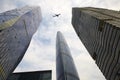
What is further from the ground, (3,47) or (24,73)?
(3,47)

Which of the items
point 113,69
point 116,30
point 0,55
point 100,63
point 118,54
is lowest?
point 0,55

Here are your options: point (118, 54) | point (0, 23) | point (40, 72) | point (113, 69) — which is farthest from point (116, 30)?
point (0, 23)

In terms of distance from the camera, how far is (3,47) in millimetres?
66688

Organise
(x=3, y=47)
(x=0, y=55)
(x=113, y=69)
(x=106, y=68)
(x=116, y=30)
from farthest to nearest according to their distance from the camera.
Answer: (x=3, y=47), (x=0, y=55), (x=106, y=68), (x=113, y=69), (x=116, y=30)

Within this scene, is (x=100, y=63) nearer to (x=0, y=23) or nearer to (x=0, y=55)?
(x=0, y=55)

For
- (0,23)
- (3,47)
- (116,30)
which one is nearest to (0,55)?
(3,47)

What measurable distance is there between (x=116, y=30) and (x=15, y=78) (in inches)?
1898

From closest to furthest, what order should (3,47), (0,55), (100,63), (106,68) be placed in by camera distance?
(106,68), (100,63), (0,55), (3,47)

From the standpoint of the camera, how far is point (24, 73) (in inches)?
2648

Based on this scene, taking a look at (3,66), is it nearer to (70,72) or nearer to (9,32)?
(9,32)

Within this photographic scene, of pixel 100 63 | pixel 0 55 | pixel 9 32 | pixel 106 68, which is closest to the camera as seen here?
pixel 106 68

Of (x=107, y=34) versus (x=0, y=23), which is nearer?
(x=107, y=34)

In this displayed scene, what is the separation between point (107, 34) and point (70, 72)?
14386 mm

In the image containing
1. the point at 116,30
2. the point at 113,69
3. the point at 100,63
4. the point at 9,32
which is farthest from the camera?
the point at 9,32
